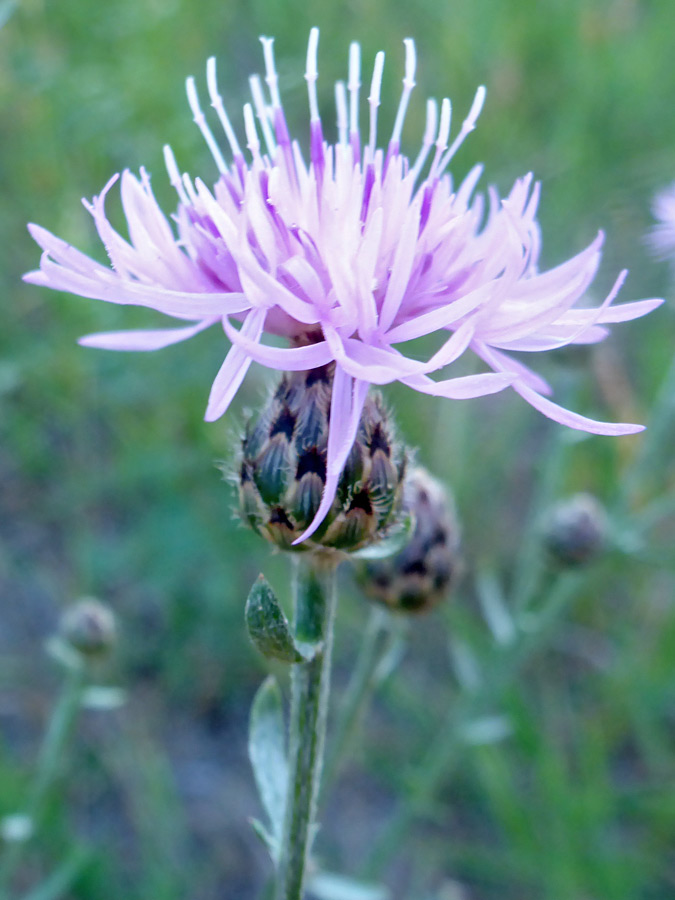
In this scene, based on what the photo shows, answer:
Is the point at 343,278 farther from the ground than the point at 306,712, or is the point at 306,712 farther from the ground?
the point at 343,278

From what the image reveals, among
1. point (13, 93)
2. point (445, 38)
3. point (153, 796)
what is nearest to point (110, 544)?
point (153, 796)

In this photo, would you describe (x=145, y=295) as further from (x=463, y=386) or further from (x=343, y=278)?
(x=463, y=386)

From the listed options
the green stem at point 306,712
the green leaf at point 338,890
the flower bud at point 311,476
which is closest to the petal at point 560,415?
the flower bud at point 311,476

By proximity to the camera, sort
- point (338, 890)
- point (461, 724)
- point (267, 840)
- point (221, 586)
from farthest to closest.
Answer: point (221, 586), point (461, 724), point (338, 890), point (267, 840)

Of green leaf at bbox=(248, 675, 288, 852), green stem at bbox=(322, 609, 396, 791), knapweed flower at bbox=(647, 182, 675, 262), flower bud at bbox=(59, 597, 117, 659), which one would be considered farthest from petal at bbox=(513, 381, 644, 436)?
knapweed flower at bbox=(647, 182, 675, 262)

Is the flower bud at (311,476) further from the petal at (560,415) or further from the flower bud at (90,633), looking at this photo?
the flower bud at (90,633)

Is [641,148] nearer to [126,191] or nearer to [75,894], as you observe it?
[126,191]

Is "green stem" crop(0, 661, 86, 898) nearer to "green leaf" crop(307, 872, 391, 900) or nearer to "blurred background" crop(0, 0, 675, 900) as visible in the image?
"blurred background" crop(0, 0, 675, 900)

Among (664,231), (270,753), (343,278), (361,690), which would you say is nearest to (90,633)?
(361,690)
